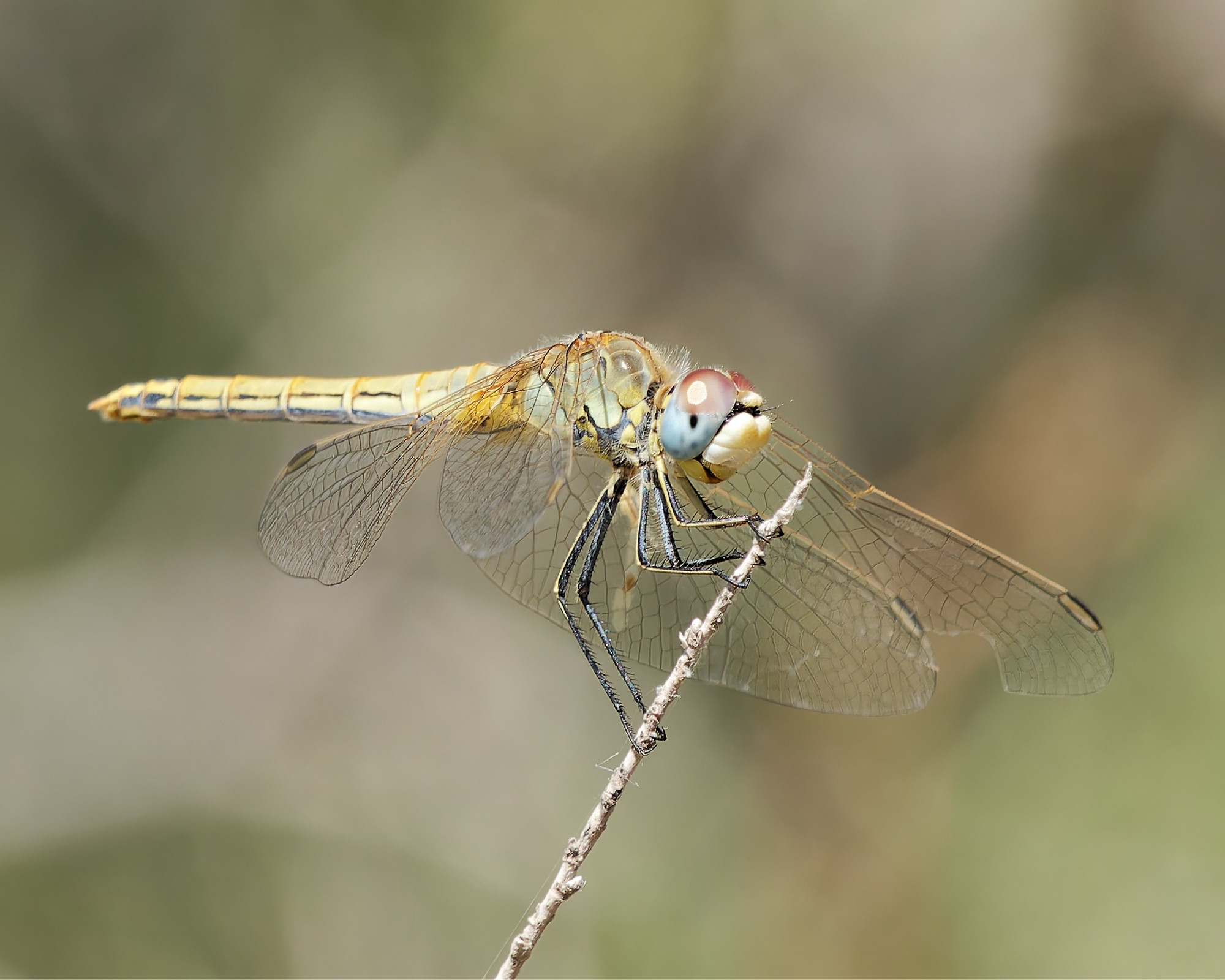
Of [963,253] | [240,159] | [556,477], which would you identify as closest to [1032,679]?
[556,477]

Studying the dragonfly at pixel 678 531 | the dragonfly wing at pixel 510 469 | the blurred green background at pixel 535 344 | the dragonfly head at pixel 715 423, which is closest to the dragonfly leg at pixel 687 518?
the dragonfly at pixel 678 531

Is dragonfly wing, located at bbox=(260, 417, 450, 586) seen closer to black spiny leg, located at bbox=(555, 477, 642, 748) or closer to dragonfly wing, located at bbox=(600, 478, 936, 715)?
black spiny leg, located at bbox=(555, 477, 642, 748)

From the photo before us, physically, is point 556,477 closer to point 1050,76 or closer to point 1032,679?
point 1032,679

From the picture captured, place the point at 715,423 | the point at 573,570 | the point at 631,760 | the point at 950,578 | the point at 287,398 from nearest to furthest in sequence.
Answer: the point at 631,760
the point at 715,423
the point at 950,578
the point at 573,570
the point at 287,398

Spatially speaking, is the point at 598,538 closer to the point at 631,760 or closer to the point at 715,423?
the point at 715,423

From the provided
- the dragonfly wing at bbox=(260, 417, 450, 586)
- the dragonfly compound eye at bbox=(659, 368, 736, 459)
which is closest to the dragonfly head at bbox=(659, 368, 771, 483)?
the dragonfly compound eye at bbox=(659, 368, 736, 459)

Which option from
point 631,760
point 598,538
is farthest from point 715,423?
point 631,760
